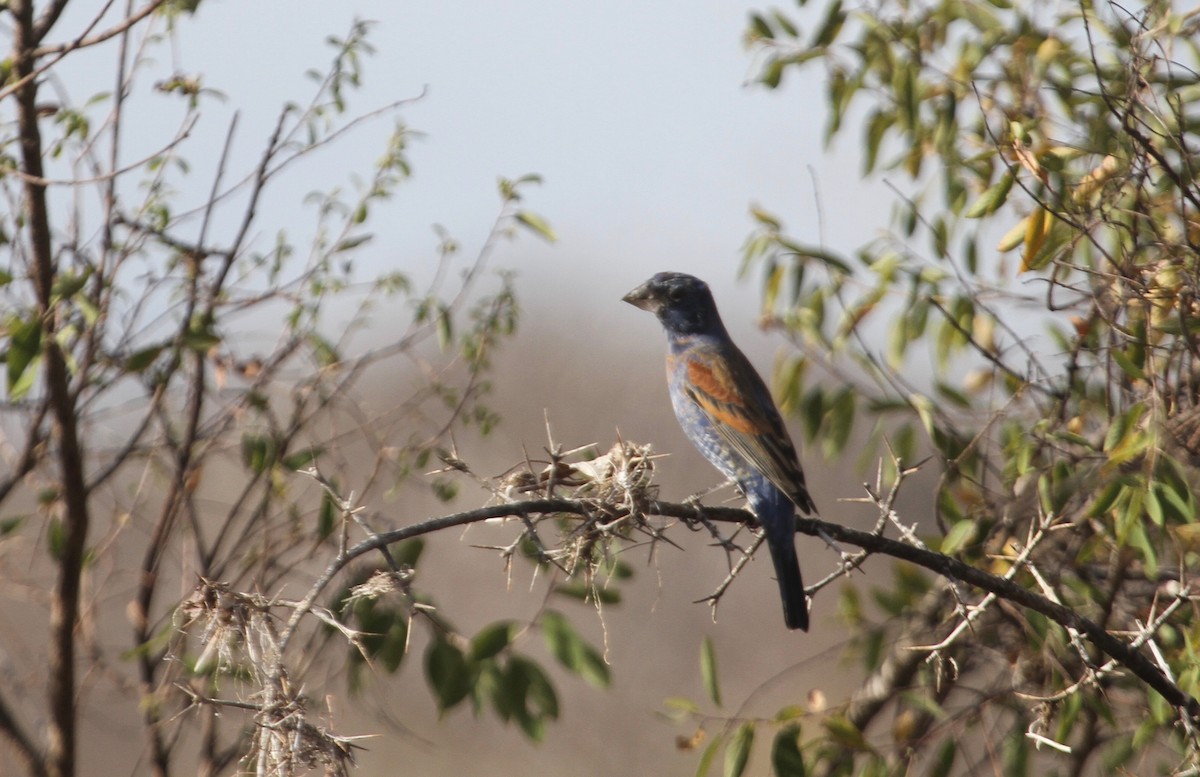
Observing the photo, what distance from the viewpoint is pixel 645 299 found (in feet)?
19.8

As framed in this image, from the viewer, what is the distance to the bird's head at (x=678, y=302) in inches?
237

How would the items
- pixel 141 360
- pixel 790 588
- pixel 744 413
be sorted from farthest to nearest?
pixel 744 413 → pixel 790 588 → pixel 141 360

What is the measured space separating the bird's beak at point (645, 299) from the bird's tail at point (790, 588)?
1737 mm

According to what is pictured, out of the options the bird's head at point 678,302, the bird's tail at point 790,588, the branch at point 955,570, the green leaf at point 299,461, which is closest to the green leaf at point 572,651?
the bird's tail at point 790,588

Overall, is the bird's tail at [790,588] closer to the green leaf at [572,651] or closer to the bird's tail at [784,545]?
the bird's tail at [784,545]

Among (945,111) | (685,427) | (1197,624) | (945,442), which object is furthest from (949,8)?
(1197,624)

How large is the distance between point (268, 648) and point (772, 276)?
289 cm

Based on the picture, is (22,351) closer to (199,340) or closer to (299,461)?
(199,340)

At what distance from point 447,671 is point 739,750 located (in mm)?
972

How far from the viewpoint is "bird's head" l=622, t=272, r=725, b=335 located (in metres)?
6.02

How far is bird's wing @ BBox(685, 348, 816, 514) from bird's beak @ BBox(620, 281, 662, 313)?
0.97 ft

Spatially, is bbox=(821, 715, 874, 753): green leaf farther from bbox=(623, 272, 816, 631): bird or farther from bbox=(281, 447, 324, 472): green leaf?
bbox=(281, 447, 324, 472): green leaf

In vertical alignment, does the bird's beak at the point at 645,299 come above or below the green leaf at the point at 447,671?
above

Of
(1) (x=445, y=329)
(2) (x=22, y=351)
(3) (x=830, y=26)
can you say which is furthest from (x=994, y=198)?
(2) (x=22, y=351)
